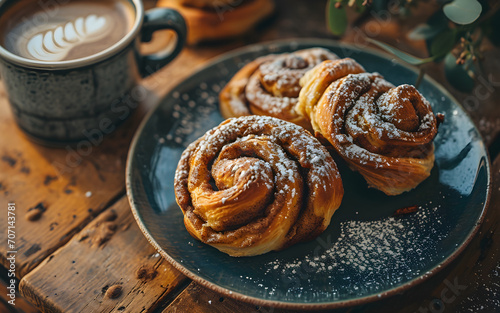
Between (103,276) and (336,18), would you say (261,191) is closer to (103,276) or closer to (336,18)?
(103,276)

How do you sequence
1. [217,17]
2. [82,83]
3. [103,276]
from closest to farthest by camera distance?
1. [103,276]
2. [82,83]
3. [217,17]

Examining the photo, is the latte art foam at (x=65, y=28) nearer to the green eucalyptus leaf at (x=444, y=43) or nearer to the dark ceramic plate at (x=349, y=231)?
the dark ceramic plate at (x=349, y=231)

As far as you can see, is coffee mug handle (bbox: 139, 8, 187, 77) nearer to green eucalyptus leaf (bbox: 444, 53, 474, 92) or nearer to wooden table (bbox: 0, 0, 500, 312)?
wooden table (bbox: 0, 0, 500, 312)

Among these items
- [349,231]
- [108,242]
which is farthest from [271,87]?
[108,242]

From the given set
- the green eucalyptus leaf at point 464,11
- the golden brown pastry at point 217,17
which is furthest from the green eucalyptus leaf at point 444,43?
the golden brown pastry at point 217,17

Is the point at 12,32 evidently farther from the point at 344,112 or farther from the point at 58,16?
the point at 344,112

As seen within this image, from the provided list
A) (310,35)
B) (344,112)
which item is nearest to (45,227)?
(344,112)
